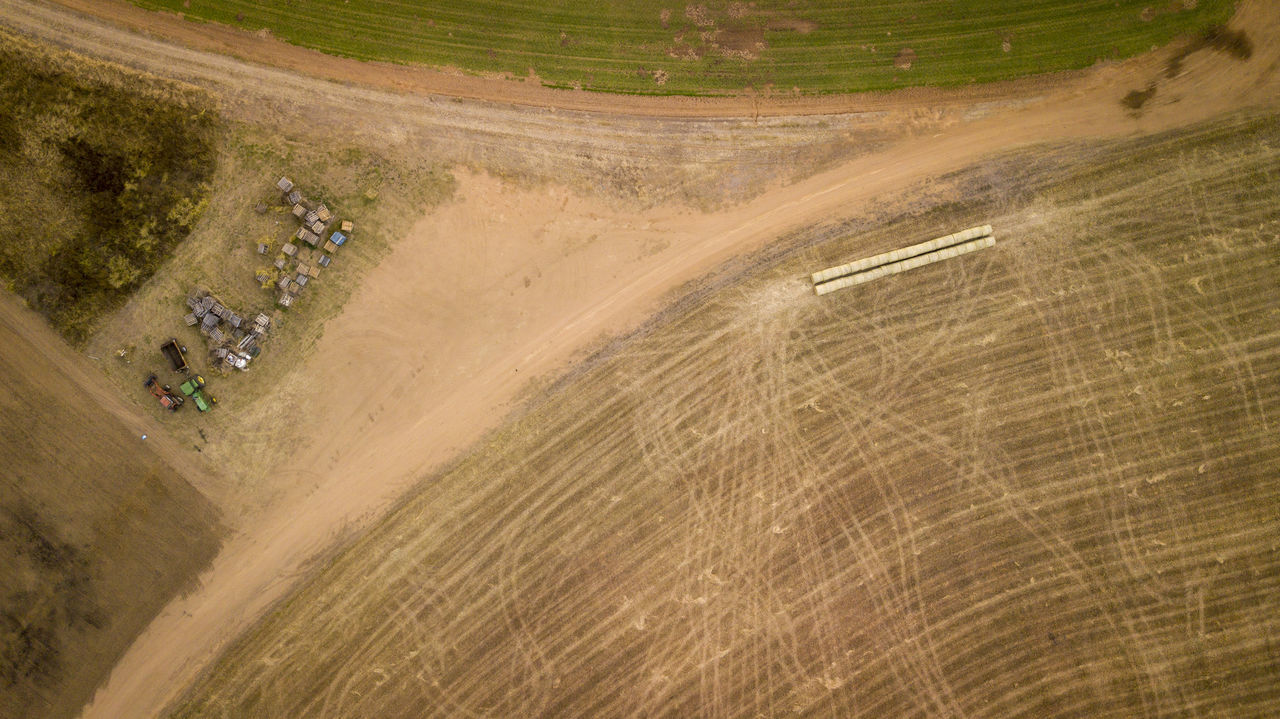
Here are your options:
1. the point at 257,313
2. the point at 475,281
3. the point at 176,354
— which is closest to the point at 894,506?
the point at 475,281

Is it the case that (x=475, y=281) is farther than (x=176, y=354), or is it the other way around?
(x=475, y=281)

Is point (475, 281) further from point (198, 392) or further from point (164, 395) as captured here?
point (164, 395)

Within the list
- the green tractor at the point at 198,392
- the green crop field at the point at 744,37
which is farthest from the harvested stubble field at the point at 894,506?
the green tractor at the point at 198,392

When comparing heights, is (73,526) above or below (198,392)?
below

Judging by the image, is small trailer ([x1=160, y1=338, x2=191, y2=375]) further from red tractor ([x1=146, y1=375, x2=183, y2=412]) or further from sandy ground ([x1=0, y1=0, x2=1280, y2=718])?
sandy ground ([x1=0, y1=0, x2=1280, y2=718])

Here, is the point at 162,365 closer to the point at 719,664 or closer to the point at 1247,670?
the point at 719,664
